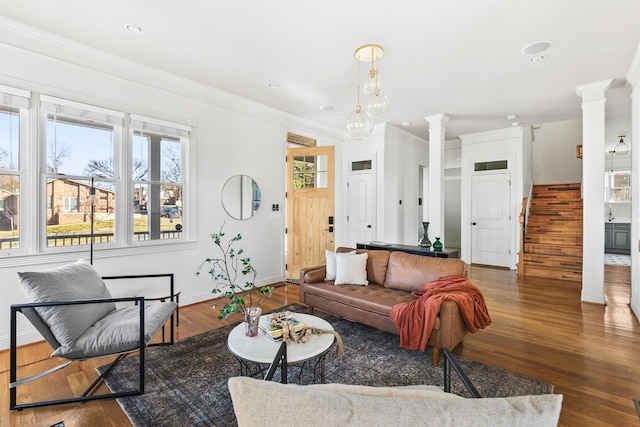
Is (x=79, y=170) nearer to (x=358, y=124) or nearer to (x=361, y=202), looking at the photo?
(x=358, y=124)

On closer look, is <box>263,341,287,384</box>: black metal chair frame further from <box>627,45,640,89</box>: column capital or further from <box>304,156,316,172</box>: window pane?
<box>627,45,640,89</box>: column capital

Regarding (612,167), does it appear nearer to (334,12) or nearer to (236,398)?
(334,12)

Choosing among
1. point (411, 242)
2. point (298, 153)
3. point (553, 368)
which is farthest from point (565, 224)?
point (298, 153)

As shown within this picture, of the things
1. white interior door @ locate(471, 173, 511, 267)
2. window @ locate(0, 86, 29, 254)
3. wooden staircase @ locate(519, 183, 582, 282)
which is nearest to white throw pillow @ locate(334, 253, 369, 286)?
window @ locate(0, 86, 29, 254)

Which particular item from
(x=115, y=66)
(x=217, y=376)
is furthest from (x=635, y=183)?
(x=115, y=66)

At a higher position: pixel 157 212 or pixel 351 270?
pixel 157 212

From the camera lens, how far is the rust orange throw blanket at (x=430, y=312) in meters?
2.40

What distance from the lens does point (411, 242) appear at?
6785mm

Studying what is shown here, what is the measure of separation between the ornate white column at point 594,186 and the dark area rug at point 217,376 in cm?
274

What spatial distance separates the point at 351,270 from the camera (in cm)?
339

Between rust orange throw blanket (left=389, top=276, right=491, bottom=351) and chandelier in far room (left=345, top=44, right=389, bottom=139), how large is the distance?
1.62 m

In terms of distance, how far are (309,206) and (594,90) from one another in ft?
13.8

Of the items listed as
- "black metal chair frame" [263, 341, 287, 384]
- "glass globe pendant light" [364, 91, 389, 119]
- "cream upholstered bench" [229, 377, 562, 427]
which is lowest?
"black metal chair frame" [263, 341, 287, 384]

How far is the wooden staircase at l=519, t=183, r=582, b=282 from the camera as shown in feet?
18.2
